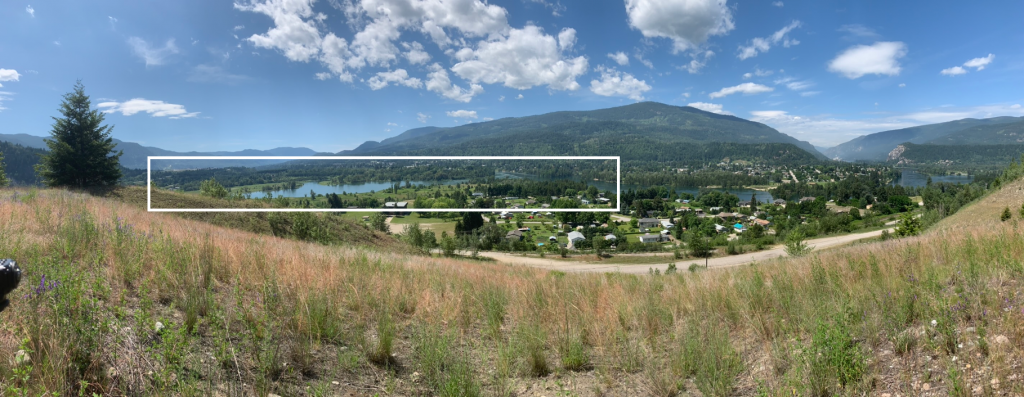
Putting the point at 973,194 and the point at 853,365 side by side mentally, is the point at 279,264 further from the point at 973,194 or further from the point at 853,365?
the point at 973,194

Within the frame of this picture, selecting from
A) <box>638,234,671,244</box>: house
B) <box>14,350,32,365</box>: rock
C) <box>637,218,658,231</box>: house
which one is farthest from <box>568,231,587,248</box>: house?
<box>14,350,32,365</box>: rock

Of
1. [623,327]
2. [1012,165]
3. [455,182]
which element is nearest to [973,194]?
[1012,165]

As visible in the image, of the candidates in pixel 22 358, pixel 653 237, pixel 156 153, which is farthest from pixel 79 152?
pixel 156 153

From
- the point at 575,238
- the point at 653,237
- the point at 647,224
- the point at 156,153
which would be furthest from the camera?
the point at 156,153

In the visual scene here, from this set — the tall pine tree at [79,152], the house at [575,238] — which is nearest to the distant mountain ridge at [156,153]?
the tall pine tree at [79,152]

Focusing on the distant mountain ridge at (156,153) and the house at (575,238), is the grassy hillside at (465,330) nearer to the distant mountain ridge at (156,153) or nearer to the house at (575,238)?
the distant mountain ridge at (156,153)

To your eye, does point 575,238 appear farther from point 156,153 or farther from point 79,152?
point 156,153

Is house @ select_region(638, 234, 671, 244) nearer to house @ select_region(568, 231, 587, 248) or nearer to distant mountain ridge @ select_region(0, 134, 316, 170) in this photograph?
house @ select_region(568, 231, 587, 248)
